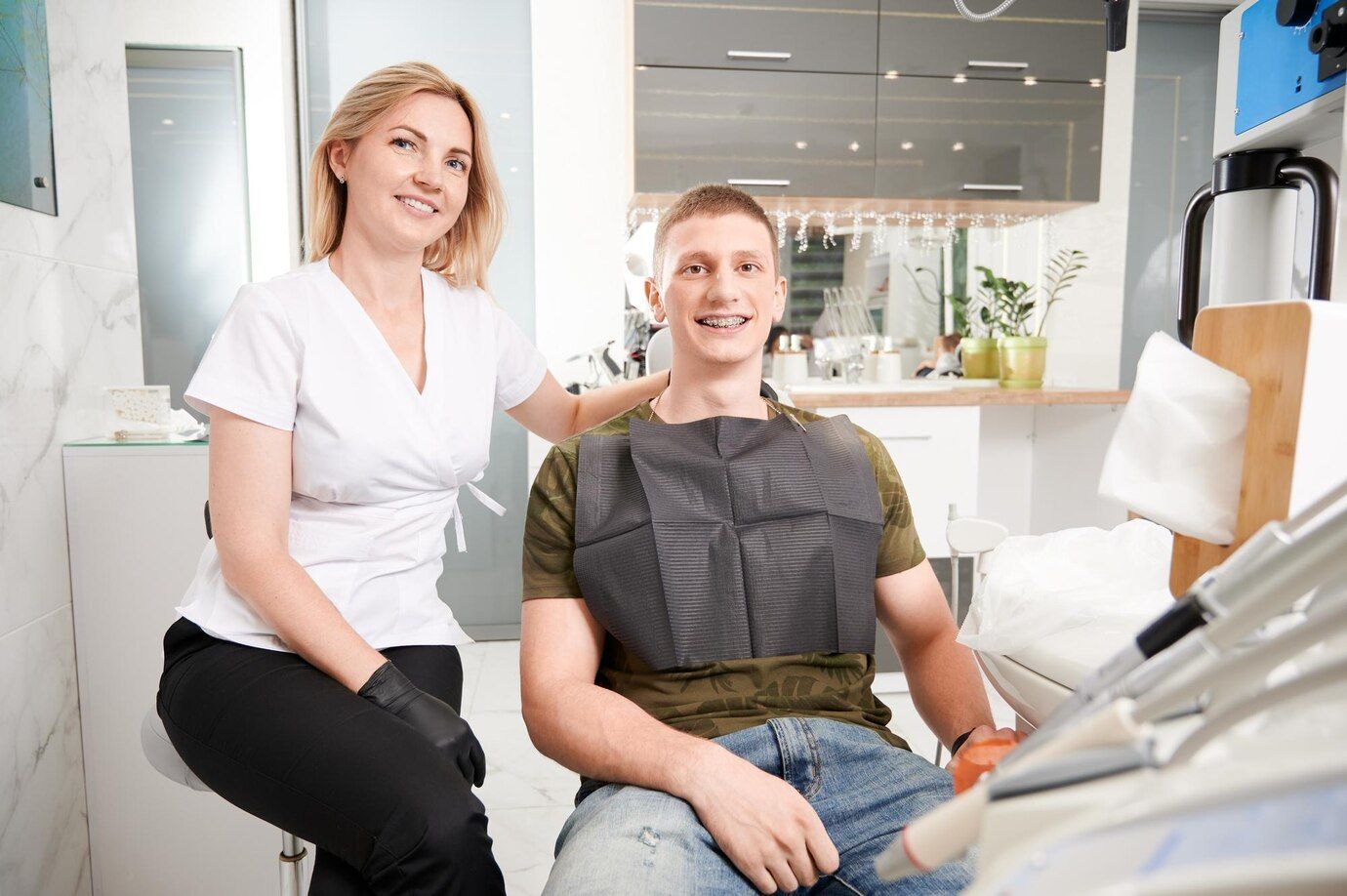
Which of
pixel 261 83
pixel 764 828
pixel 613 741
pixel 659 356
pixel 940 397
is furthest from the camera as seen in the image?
pixel 261 83

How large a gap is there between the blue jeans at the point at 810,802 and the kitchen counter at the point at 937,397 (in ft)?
5.50

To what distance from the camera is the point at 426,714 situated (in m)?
1.17

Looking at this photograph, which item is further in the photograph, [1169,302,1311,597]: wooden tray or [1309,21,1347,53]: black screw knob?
[1309,21,1347,53]: black screw knob

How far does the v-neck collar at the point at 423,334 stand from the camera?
1.38 m

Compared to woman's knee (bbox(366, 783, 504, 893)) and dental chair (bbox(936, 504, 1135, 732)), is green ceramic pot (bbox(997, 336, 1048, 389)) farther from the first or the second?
woman's knee (bbox(366, 783, 504, 893))

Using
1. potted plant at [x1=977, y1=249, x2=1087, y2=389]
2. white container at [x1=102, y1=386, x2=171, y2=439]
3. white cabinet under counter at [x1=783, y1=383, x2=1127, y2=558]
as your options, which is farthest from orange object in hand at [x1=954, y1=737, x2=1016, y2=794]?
potted plant at [x1=977, y1=249, x2=1087, y2=389]

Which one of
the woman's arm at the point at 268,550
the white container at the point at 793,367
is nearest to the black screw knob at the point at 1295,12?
the woman's arm at the point at 268,550

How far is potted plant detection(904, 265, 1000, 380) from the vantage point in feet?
11.5

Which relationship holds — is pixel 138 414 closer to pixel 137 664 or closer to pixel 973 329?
pixel 137 664

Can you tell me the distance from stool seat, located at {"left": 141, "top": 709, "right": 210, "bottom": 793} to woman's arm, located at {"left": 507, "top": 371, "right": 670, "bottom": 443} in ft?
2.35

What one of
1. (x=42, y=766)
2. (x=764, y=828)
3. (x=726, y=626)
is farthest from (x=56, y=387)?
(x=764, y=828)

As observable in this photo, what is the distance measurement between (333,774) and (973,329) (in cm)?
306

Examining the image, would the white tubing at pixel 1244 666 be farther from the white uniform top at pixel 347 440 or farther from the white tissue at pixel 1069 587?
the white uniform top at pixel 347 440

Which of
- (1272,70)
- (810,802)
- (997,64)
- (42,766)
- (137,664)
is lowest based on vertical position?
(42,766)
